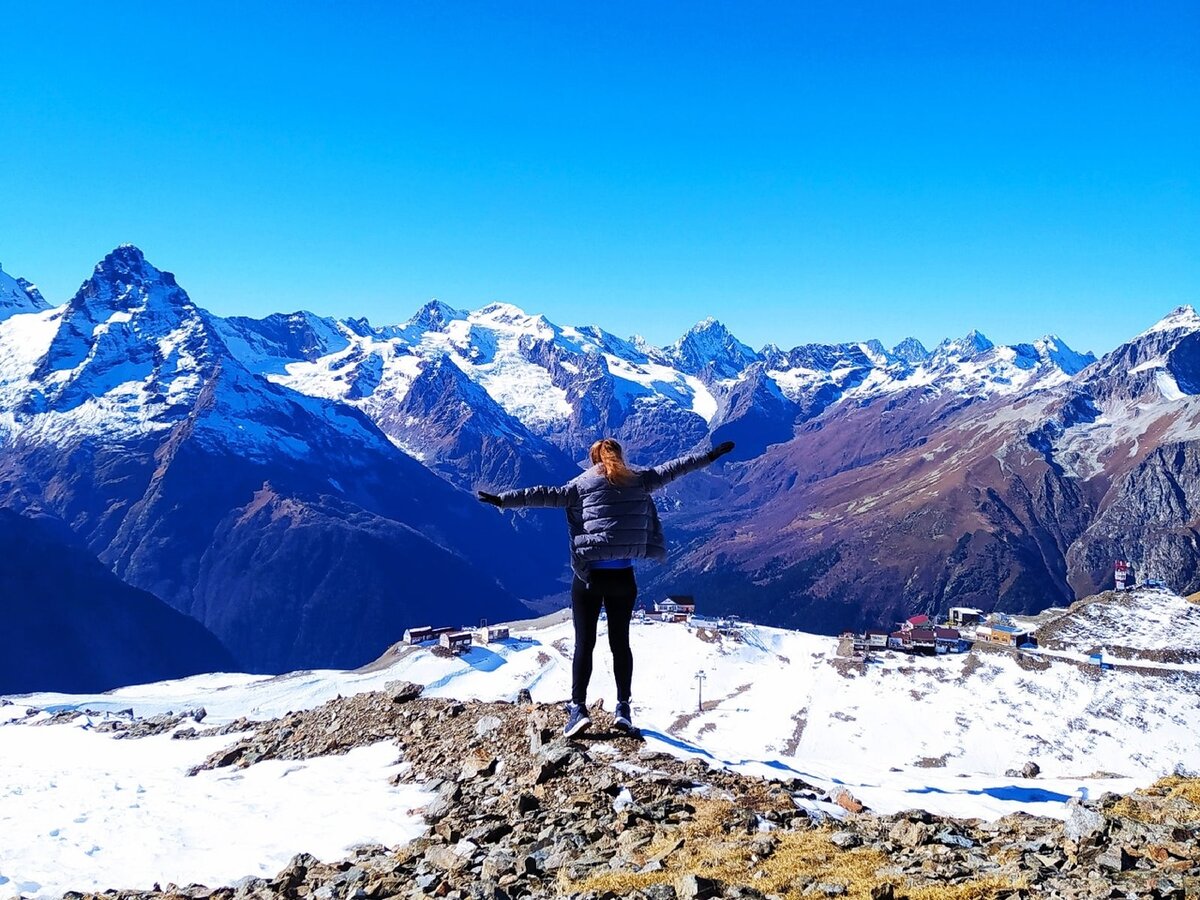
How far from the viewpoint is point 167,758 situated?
20359 millimetres

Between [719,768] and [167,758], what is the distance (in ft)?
48.6

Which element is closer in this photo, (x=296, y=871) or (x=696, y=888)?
(x=696, y=888)

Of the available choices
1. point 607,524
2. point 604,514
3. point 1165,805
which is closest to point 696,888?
point 607,524

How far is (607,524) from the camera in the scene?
1270 cm

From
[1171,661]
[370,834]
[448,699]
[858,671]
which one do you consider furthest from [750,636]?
[370,834]

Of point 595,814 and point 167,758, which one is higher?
point 595,814

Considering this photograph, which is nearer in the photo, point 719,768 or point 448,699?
point 719,768

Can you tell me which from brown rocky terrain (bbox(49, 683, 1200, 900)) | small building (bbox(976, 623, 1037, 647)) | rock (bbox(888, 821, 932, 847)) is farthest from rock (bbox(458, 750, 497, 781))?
small building (bbox(976, 623, 1037, 647))

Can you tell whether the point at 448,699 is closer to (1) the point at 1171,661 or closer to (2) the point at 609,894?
(2) the point at 609,894

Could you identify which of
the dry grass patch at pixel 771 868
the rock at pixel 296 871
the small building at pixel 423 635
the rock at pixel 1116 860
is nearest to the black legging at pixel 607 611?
the dry grass patch at pixel 771 868

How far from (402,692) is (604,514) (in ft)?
36.3

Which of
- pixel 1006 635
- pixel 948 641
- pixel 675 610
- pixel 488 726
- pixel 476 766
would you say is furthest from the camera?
pixel 675 610

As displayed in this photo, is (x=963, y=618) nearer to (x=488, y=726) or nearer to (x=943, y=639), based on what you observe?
(x=943, y=639)

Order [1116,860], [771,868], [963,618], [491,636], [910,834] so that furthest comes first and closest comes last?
[963,618] → [491,636] → [910,834] → [771,868] → [1116,860]
